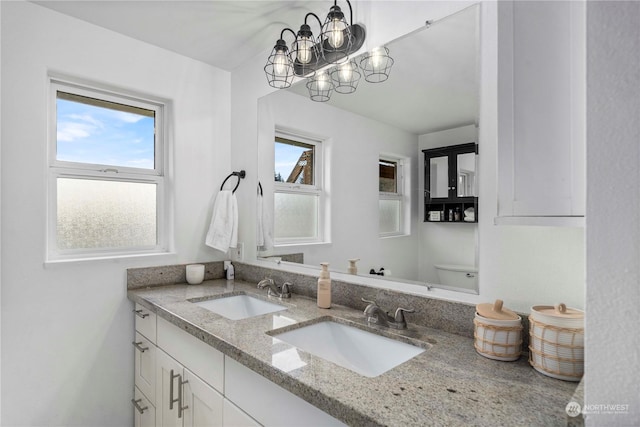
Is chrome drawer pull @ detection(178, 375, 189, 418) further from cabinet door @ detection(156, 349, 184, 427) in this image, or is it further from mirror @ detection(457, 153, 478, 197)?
mirror @ detection(457, 153, 478, 197)

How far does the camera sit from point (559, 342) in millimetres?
841

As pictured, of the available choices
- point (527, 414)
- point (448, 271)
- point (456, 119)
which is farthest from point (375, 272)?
point (527, 414)

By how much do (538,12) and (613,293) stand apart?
0.65m

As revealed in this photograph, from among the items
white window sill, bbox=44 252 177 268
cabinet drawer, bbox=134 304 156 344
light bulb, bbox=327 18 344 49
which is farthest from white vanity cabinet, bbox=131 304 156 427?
light bulb, bbox=327 18 344 49

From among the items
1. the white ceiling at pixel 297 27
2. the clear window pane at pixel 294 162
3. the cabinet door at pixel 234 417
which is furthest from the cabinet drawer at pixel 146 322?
the white ceiling at pixel 297 27

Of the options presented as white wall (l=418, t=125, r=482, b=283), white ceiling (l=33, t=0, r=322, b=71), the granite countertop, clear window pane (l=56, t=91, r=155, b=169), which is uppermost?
white ceiling (l=33, t=0, r=322, b=71)

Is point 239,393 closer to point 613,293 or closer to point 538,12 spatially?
point 613,293

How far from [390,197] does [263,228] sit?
35.7 inches

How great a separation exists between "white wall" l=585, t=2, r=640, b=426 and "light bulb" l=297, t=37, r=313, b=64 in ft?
4.29

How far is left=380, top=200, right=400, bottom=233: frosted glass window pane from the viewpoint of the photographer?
4.62ft

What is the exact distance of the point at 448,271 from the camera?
1.24 metres

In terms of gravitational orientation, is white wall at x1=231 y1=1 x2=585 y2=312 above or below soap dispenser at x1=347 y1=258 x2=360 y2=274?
above

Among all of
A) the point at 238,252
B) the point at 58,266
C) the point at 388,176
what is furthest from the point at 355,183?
the point at 58,266

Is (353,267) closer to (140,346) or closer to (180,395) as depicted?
(180,395)
